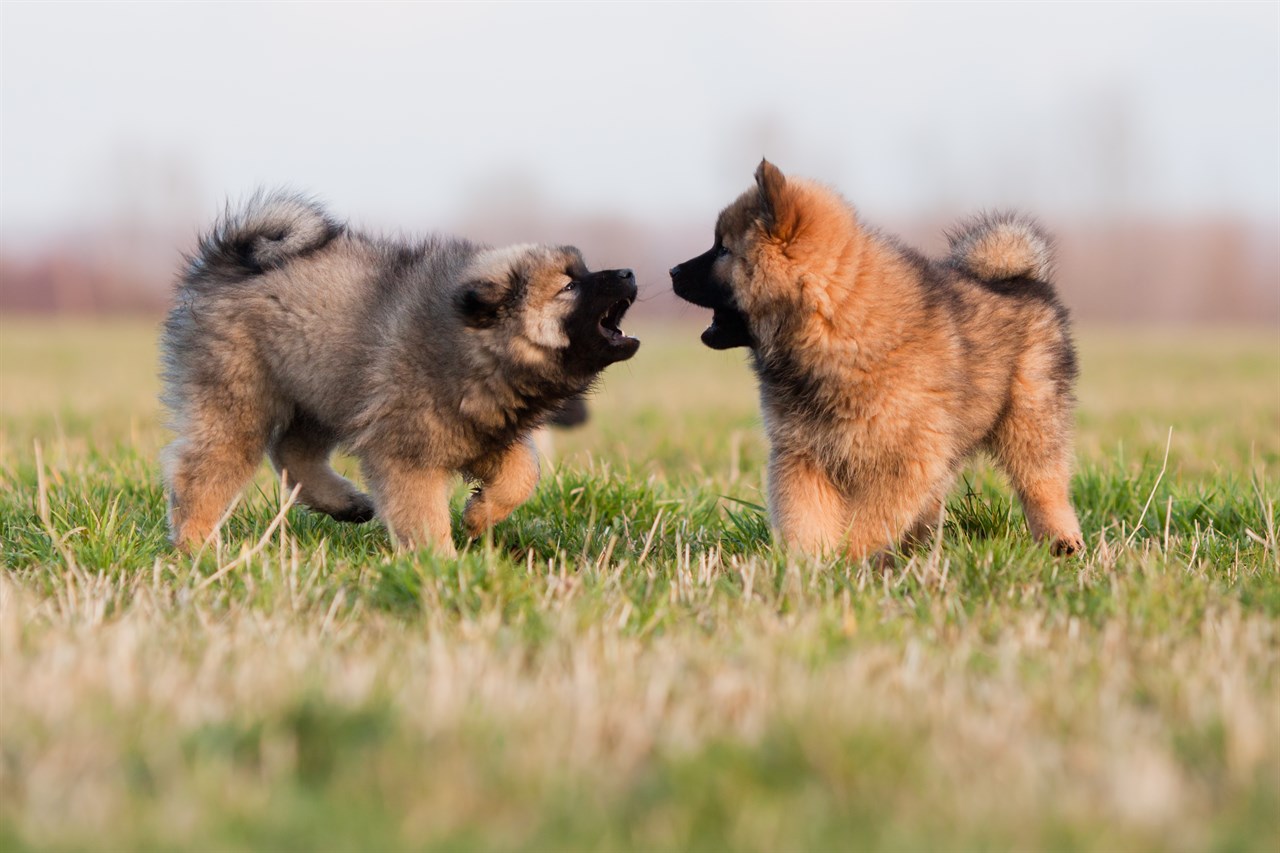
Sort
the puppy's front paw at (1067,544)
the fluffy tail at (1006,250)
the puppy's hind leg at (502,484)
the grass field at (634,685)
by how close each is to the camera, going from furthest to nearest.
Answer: the fluffy tail at (1006,250)
the puppy's hind leg at (502,484)
the puppy's front paw at (1067,544)
the grass field at (634,685)

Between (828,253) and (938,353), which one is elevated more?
(828,253)

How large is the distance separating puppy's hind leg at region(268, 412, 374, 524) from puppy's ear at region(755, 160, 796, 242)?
1984 mm

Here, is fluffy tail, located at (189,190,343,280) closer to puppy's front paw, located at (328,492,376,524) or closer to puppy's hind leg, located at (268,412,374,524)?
puppy's hind leg, located at (268,412,374,524)

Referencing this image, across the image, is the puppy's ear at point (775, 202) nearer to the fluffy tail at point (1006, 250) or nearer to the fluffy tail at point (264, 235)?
the fluffy tail at point (1006, 250)

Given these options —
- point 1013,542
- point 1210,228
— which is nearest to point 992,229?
point 1013,542

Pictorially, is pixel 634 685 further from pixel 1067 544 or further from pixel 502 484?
pixel 1067 544

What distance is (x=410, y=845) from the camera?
177 centimetres

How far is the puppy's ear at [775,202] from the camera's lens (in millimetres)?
4219

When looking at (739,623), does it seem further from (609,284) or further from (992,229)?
(992,229)

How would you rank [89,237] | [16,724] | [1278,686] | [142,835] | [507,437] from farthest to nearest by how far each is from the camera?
[89,237]
[507,437]
[1278,686]
[16,724]
[142,835]

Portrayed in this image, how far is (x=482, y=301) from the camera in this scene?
4.40 m

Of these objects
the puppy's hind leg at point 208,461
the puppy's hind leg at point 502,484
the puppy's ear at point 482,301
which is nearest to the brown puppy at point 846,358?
the puppy's ear at point 482,301

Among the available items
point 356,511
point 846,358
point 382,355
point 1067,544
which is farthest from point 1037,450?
point 356,511

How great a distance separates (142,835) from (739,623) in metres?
1.59
